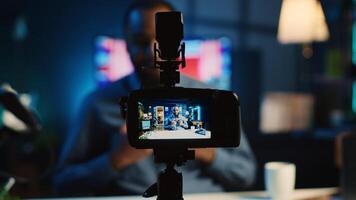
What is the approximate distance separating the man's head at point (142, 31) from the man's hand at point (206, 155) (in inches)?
12.8

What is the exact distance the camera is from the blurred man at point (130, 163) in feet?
5.68

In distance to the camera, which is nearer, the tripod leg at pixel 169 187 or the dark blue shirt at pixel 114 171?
the tripod leg at pixel 169 187

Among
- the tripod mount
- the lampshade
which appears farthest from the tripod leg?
the lampshade

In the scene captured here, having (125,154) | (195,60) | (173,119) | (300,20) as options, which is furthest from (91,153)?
(195,60)

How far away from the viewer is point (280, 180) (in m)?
1.43

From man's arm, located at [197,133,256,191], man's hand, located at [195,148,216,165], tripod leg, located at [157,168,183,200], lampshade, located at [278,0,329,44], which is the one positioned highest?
lampshade, located at [278,0,329,44]

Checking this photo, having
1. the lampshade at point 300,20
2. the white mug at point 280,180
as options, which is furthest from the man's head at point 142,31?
the lampshade at point 300,20

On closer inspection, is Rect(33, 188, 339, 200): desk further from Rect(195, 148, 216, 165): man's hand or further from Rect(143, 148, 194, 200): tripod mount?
Rect(143, 148, 194, 200): tripod mount

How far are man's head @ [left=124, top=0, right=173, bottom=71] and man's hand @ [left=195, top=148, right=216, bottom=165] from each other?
33 centimetres

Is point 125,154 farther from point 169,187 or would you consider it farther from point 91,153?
point 169,187

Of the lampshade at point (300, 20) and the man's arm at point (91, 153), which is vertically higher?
the lampshade at point (300, 20)

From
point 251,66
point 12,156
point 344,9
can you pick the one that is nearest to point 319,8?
point 251,66

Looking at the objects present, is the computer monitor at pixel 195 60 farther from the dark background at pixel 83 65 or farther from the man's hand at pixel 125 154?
the man's hand at pixel 125 154

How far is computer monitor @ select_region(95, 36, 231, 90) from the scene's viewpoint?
351cm
